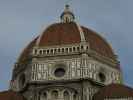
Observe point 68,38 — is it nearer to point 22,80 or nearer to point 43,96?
point 22,80

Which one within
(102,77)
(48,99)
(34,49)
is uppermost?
(34,49)

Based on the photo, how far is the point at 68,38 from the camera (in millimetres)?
38500

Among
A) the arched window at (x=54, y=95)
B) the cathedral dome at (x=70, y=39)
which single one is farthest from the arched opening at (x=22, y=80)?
the arched window at (x=54, y=95)

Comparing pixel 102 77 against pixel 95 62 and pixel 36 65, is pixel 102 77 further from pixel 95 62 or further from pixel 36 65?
pixel 36 65

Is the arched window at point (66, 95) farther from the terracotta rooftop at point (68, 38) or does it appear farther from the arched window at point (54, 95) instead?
the terracotta rooftop at point (68, 38)

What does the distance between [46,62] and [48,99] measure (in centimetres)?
384

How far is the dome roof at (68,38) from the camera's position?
1510 inches

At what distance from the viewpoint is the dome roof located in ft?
126

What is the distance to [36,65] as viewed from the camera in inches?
1463

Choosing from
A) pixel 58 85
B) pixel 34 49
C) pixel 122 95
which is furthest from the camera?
pixel 34 49

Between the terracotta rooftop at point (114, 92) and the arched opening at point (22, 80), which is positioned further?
the arched opening at point (22, 80)

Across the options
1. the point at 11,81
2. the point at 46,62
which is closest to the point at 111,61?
the point at 46,62

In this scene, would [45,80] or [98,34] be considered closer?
[45,80]

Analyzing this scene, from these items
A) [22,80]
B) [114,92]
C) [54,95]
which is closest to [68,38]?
[22,80]
